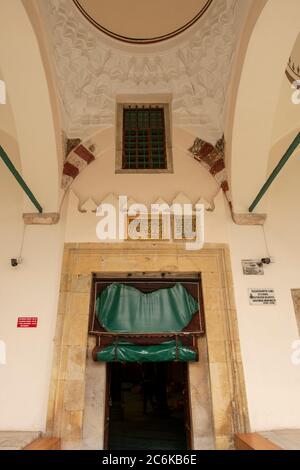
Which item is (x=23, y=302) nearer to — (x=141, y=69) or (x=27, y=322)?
(x=27, y=322)

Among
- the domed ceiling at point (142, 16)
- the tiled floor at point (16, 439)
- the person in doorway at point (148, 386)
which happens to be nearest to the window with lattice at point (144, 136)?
the domed ceiling at point (142, 16)

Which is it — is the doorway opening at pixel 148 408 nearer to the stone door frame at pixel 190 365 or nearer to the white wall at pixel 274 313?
the stone door frame at pixel 190 365

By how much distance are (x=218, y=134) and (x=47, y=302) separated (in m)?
3.78

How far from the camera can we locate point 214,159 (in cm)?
512

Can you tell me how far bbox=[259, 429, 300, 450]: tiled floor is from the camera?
306 cm

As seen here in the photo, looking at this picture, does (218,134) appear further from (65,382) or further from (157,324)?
(65,382)

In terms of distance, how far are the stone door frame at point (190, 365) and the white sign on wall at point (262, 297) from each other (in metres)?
0.29

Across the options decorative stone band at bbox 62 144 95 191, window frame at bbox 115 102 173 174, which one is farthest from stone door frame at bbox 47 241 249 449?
window frame at bbox 115 102 173 174

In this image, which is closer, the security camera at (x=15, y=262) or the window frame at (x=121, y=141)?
the security camera at (x=15, y=262)

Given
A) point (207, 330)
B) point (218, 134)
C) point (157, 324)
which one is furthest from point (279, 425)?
point (218, 134)

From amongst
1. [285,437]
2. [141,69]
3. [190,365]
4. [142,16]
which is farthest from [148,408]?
[142,16]

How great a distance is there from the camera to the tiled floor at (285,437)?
3061mm
